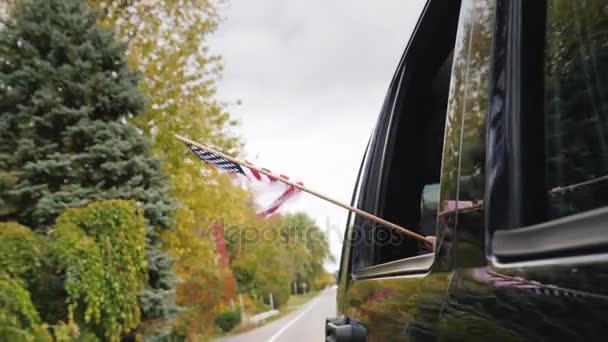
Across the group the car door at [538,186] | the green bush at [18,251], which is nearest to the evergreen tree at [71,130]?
the green bush at [18,251]

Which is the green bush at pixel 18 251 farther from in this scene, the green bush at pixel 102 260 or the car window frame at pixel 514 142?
the car window frame at pixel 514 142

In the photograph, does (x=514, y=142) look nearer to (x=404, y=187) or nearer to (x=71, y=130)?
(x=404, y=187)

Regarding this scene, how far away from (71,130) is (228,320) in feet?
39.9

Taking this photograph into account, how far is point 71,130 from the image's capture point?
13.9 metres

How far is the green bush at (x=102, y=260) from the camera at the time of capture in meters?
11.5

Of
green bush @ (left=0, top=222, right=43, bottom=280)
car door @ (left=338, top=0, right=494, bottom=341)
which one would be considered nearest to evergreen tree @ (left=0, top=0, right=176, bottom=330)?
green bush @ (left=0, top=222, right=43, bottom=280)

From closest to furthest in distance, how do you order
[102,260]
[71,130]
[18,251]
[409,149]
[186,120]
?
[409,149], [18,251], [102,260], [71,130], [186,120]

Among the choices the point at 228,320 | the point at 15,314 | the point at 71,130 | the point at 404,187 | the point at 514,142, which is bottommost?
the point at 228,320

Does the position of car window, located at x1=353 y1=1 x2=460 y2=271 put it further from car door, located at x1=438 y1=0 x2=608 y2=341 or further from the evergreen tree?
the evergreen tree

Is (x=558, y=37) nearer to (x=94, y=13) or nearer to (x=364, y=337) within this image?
(x=364, y=337)

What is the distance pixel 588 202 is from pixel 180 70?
1736 centimetres

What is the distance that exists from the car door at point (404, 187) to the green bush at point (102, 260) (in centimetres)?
986

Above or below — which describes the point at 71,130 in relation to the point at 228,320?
above

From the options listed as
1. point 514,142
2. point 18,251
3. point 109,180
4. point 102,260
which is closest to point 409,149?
point 514,142
